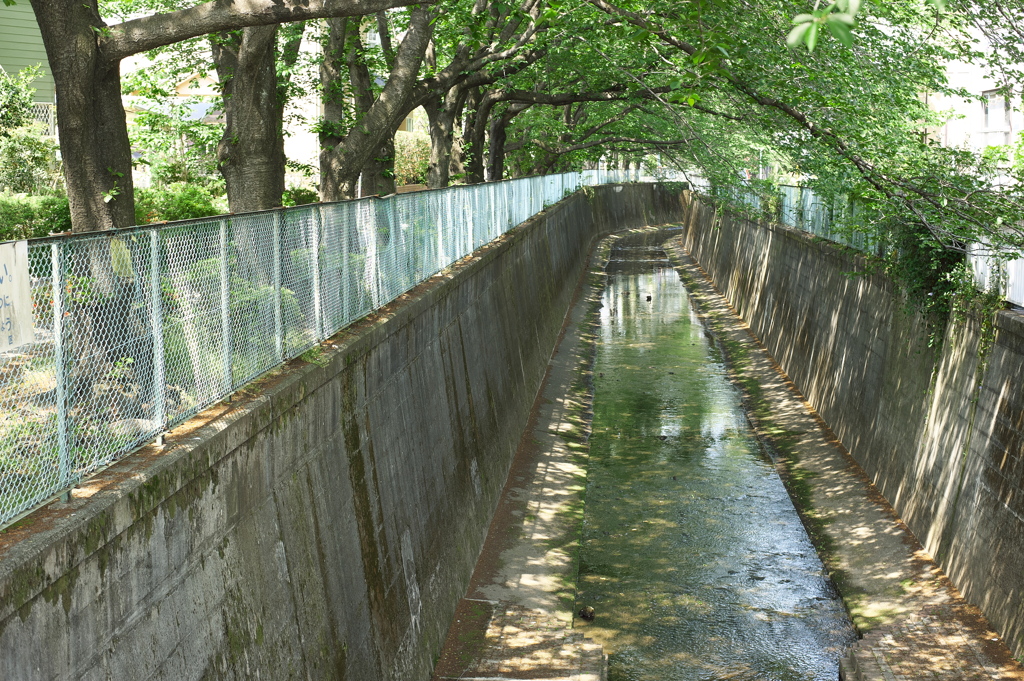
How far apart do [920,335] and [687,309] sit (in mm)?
19962

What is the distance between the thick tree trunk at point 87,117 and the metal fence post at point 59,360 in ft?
15.1

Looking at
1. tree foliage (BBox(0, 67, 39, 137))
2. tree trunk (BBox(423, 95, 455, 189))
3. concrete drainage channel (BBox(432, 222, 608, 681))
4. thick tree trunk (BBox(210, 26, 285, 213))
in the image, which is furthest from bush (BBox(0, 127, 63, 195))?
concrete drainage channel (BBox(432, 222, 608, 681))

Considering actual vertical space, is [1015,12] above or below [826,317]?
above

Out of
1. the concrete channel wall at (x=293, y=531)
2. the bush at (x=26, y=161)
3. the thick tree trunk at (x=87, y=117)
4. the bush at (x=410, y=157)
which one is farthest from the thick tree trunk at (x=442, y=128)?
the bush at (x=410, y=157)

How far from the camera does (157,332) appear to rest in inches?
222

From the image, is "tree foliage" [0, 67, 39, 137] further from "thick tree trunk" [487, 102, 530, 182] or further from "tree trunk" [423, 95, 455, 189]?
"thick tree trunk" [487, 102, 530, 182]

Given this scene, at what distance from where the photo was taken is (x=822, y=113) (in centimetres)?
1175

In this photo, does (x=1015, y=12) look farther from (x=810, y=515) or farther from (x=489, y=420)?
(x=489, y=420)

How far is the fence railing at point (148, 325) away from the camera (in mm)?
4559

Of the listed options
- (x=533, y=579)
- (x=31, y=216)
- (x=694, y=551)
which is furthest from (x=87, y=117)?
(x=31, y=216)

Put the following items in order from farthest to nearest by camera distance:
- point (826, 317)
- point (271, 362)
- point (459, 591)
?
1. point (826, 317)
2. point (459, 591)
3. point (271, 362)

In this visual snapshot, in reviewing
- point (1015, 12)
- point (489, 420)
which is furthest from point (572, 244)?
point (1015, 12)

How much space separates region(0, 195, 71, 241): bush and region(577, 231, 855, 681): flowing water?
405 inches

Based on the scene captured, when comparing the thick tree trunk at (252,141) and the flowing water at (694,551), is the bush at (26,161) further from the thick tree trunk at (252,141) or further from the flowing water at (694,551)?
the flowing water at (694,551)
